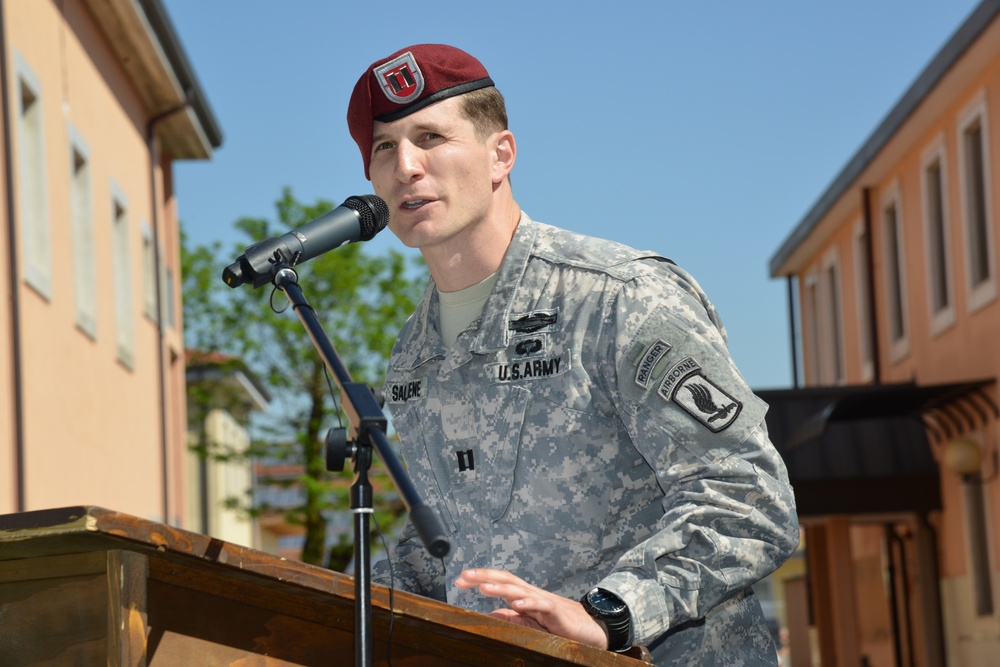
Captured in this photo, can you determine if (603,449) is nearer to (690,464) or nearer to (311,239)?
(690,464)

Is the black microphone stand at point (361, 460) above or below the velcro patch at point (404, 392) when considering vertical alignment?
below

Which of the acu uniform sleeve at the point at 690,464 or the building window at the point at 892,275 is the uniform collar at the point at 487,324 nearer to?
the acu uniform sleeve at the point at 690,464

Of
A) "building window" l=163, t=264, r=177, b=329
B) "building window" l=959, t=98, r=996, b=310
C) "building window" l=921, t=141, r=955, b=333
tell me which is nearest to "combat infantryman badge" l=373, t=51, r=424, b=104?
"building window" l=959, t=98, r=996, b=310

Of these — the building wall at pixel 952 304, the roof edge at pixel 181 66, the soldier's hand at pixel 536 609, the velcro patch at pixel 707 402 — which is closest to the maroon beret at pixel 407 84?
the velcro patch at pixel 707 402

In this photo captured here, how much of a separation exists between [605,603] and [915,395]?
15.2 m

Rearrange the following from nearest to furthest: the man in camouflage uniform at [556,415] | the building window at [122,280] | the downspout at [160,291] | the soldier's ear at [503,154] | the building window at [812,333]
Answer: the man in camouflage uniform at [556,415] < the soldier's ear at [503,154] < the building window at [122,280] < the downspout at [160,291] < the building window at [812,333]

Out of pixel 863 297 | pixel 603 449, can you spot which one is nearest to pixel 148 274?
pixel 863 297

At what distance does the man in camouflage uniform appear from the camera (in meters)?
2.90

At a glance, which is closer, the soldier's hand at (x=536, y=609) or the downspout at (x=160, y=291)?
the soldier's hand at (x=536, y=609)

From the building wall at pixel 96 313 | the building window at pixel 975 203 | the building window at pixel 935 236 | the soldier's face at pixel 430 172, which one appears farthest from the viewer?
the building window at pixel 935 236

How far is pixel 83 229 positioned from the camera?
664 inches

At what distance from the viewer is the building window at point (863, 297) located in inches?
925

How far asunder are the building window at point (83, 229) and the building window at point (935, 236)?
10000mm

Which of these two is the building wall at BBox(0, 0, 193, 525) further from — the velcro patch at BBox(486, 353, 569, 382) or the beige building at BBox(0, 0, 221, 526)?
the velcro patch at BBox(486, 353, 569, 382)
